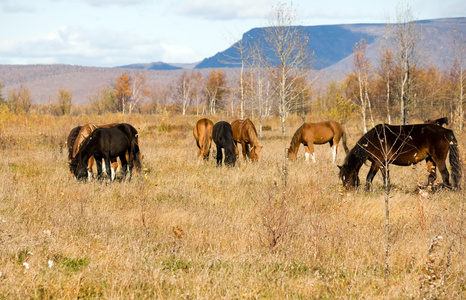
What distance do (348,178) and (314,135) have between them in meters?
5.93

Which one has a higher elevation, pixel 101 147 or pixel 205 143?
pixel 101 147

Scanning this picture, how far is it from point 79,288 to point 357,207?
5.04 metres

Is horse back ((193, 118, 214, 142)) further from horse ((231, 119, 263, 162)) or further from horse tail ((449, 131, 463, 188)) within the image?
horse tail ((449, 131, 463, 188))

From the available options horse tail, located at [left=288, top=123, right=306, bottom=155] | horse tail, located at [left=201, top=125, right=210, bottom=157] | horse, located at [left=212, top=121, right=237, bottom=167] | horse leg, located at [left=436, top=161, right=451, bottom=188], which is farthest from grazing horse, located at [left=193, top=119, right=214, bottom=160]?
horse leg, located at [left=436, top=161, right=451, bottom=188]

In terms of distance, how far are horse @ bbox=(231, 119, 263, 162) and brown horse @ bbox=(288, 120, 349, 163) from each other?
49.6 inches

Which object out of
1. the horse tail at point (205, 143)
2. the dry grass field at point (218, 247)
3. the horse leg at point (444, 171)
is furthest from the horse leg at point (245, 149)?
the horse leg at point (444, 171)

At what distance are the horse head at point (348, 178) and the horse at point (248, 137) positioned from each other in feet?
15.4

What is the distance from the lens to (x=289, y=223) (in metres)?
5.23

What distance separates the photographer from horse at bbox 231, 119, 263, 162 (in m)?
13.4

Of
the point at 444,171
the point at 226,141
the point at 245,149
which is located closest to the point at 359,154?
the point at 444,171

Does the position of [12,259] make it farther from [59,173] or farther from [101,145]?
[59,173]

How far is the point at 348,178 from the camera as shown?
28.3ft

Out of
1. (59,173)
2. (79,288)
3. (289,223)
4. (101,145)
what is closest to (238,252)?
(289,223)

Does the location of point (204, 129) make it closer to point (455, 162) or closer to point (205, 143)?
point (205, 143)
